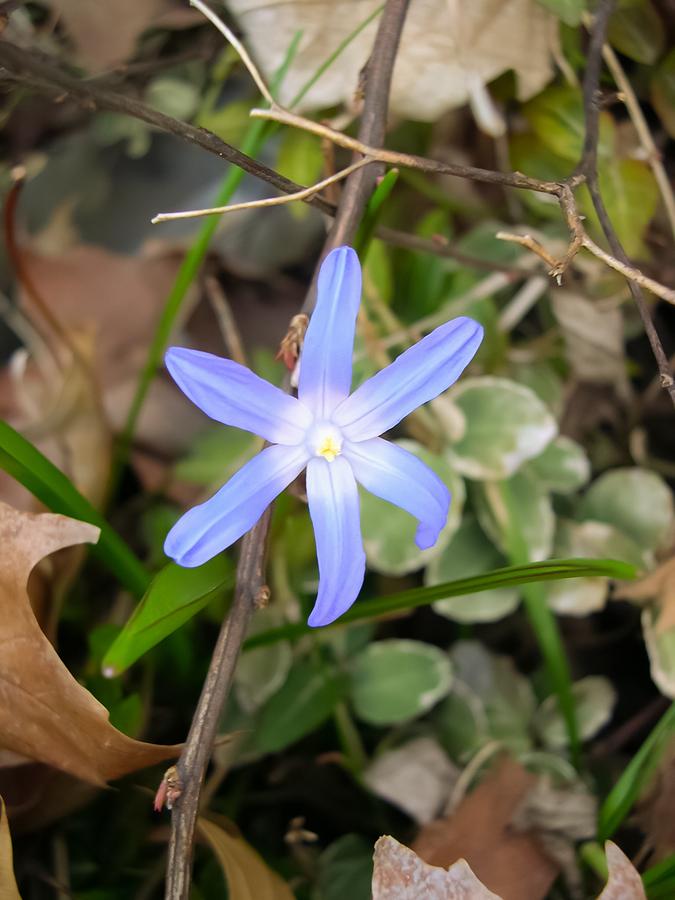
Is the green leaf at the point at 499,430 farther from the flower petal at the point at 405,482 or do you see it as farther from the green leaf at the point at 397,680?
the flower petal at the point at 405,482

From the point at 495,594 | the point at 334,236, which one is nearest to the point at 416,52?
the point at 334,236

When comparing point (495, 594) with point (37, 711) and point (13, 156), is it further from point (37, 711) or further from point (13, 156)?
point (13, 156)

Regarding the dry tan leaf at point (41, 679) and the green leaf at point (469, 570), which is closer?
the dry tan leaf at point (41, 679)

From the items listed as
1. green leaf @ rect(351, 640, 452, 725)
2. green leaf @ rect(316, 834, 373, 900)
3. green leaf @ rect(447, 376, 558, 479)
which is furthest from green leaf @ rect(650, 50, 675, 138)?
green leaf @ rect(316, 834, 373, 900)

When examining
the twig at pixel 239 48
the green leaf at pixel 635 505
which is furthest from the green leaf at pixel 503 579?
the twig at pixel 239 48

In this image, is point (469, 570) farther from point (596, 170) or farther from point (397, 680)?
point (596, 170)

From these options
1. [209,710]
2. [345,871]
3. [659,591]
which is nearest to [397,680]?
[345,871]
